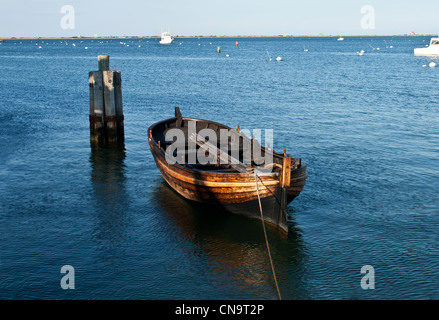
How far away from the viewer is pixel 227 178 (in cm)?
1675

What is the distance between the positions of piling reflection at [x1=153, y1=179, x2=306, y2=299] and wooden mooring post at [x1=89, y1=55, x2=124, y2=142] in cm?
966

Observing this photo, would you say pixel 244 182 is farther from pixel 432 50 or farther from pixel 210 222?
pixel 432 50

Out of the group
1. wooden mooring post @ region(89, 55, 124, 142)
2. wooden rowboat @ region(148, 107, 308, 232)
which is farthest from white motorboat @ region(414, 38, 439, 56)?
wooden rowboat @ region(148, 107, 308, 232)

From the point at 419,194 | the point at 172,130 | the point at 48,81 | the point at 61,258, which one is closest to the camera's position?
the point at 61,258

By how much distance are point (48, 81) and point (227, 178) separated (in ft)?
183

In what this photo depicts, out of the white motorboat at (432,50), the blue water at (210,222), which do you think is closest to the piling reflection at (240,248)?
the blue water at (210,222)

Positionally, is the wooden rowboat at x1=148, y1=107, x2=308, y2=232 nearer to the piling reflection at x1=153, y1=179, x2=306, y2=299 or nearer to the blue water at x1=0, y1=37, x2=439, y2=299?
the piling reflection at x1=153, y1=179, x2=306, y2=299

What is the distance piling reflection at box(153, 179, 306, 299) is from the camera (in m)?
13.5

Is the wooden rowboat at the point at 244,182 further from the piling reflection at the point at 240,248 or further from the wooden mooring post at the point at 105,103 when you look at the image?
the wooden mooring post at the point at 105,103

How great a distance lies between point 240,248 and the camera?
51.7 feet

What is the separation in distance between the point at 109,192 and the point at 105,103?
8118 millimetres

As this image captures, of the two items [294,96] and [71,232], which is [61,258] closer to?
[71,232]

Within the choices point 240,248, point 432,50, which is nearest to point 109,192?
point 240,248

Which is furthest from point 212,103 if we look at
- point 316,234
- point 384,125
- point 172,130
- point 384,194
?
point 316,234
